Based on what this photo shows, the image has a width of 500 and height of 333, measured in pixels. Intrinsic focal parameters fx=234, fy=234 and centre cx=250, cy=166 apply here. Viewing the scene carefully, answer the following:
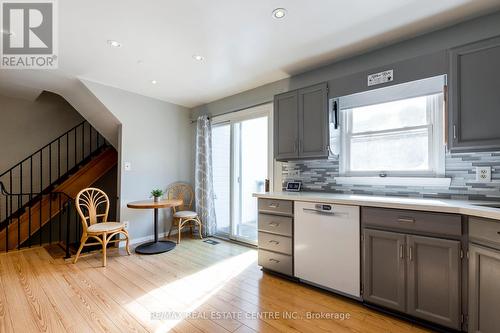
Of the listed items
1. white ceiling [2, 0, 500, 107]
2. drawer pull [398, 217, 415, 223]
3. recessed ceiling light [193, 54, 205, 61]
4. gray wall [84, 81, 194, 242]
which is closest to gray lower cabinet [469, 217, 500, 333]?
drawer pull [398, 217, 415, 223]

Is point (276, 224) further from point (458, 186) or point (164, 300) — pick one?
point (458, 186)

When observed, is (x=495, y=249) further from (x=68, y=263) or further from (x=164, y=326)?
(x=68, y=263)

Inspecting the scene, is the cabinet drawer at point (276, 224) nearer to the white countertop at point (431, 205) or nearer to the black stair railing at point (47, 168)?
the white countertop at point (431, 205)

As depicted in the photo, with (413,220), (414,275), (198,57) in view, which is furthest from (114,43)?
(414,275)

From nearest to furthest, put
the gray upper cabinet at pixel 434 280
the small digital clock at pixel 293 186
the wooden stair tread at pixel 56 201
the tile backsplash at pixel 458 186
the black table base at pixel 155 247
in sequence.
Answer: the gray upper cabinet at pixel 434 280, the tile backsplash at pixel 458 186, the small digital clock at pixel 293 186, the black table base at pixel 155 247, the wooden stair tread at pixel 56 201

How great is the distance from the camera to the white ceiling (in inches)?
72.6

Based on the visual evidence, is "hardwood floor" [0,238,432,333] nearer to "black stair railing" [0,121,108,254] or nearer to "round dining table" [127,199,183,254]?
"round dining table" [127,199,183,254]

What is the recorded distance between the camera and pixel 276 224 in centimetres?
263

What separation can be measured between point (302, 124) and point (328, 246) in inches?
54.2

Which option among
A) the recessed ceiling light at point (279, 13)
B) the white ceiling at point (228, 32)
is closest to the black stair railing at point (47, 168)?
the white ceiling at point (228, 32)

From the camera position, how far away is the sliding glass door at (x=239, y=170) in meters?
3.76

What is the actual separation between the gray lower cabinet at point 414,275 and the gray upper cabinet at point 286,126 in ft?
4.17

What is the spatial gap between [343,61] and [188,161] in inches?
127


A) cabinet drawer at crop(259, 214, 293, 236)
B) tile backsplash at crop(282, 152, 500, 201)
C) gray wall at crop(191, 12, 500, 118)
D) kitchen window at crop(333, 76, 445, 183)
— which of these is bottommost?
cabinet drawer at crop(259, 214, 293, 236)
